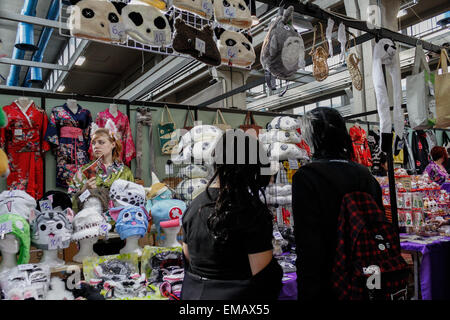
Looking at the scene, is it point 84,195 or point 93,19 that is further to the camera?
point 84,195

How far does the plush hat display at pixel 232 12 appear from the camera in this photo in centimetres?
255

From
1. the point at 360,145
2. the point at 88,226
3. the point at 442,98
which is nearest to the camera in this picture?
the point at 88,226

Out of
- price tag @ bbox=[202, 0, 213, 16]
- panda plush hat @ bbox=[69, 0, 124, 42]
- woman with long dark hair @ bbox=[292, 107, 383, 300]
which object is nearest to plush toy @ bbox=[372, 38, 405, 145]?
woman with long dark hair @ bbox=[292, 107, 383, 300]

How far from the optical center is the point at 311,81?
35.3 ft

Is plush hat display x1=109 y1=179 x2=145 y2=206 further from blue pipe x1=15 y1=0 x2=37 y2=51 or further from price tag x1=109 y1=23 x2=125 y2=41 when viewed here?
blue pipe x1=15 y1=0 x2=37 y2=51

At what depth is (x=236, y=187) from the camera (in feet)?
4.33

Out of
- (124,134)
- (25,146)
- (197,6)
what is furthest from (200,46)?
(25,146)

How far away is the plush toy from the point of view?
2510 mm

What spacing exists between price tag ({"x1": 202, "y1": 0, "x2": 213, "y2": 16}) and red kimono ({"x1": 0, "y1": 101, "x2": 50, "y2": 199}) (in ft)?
6.63

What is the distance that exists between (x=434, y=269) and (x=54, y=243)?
2848mm

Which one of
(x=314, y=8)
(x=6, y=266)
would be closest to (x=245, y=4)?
(x=314, y=8)

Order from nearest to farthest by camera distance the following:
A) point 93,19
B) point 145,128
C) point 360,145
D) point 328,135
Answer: point 328,135
point 93,19
point 145,128
point 360,145

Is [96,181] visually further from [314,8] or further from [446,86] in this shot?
[446,86]

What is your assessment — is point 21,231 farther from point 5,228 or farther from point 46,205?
point 46,205
